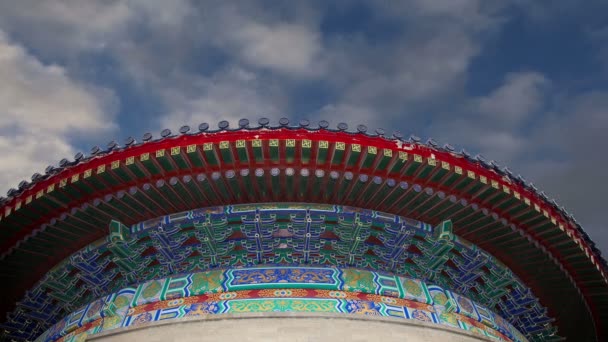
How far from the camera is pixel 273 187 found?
8320 millimetres

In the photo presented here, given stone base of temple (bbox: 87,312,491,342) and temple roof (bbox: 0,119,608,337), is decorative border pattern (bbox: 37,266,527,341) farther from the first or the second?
temple roof (bbox: 0,119,608,337)

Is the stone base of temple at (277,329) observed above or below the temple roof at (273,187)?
below

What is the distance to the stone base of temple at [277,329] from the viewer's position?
743 cm

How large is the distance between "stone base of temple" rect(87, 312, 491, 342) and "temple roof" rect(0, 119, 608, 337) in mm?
1795

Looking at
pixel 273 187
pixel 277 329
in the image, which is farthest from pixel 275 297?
pixel 273 187

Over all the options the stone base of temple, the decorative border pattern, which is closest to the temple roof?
the decorative border pattern

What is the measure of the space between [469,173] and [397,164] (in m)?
1.11

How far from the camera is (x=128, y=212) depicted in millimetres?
8656

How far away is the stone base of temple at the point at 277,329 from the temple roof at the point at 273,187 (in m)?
1.79

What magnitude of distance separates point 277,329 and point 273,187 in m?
2.08

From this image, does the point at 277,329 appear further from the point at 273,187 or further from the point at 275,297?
the point at 273,187

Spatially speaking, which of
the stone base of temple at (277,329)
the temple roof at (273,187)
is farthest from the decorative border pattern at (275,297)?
the temple roof at (273,187)

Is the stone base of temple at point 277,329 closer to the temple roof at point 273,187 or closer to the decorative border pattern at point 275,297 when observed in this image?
the decorative border pattern at point 275,297

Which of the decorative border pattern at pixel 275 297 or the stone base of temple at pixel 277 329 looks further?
the decorative border pattern at pixel 275 297
